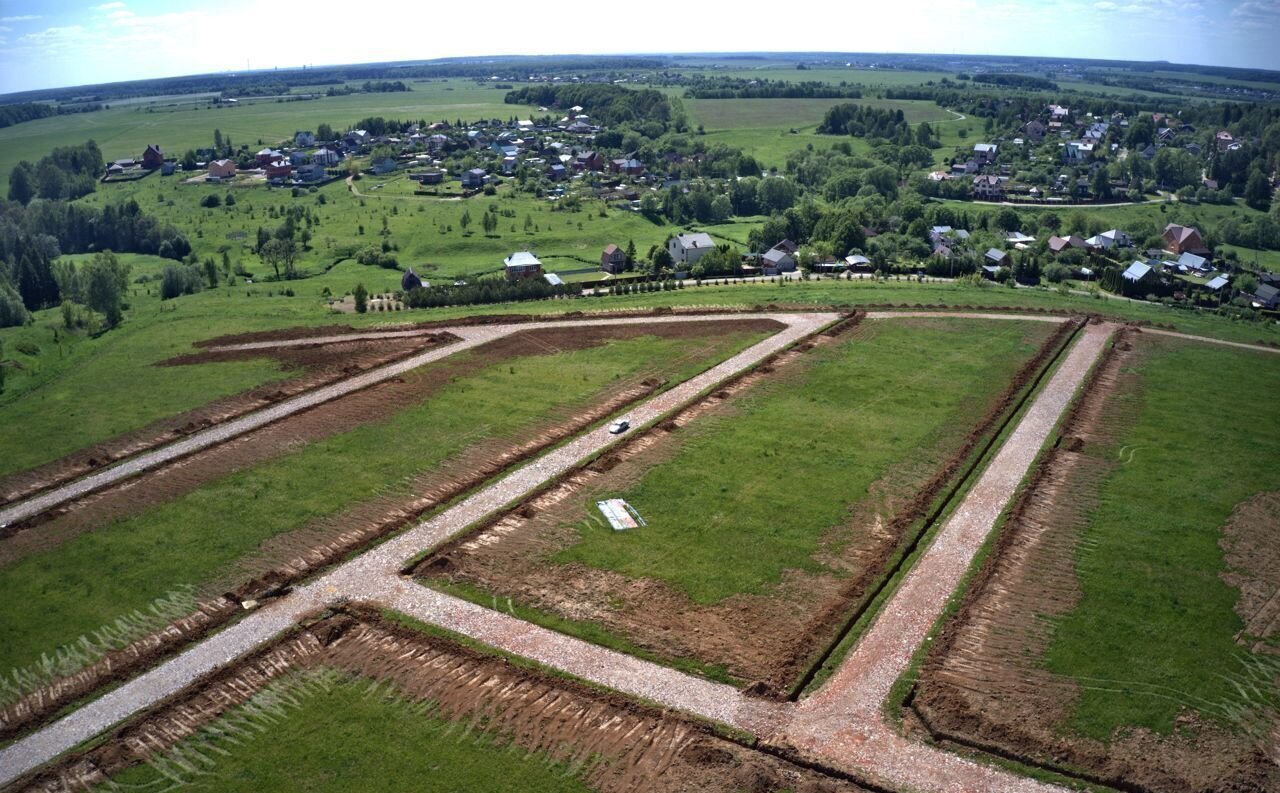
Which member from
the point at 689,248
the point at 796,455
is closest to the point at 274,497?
the point at 796,455

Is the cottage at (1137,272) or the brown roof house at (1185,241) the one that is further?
the brown roof house at (1185,241)

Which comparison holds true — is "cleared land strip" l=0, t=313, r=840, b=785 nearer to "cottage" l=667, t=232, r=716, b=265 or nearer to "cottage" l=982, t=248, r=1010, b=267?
"cottage" l=667, t=232, r=716, b=265

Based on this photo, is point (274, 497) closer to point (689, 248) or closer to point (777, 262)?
point (689, 248)

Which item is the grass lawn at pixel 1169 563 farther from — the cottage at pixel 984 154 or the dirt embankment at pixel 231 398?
the cottage at pixel 984 154

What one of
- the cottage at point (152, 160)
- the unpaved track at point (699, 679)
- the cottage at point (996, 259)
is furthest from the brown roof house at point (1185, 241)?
the cottage at point (152, 160)

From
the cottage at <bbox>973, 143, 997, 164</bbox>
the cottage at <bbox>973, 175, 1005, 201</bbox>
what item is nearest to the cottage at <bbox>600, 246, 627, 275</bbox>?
the cottage at <bbox>973, 175, 1005, 201</bbox>
